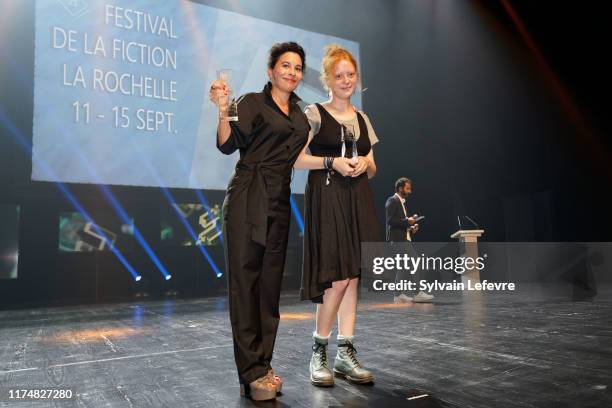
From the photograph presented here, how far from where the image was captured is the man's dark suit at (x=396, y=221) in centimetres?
464

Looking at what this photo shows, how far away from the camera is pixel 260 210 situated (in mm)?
1498

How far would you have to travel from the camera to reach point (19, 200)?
5867 millimetres

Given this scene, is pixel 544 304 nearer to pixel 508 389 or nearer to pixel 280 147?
pixel 508 389

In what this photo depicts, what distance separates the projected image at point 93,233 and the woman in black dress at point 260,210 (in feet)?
18.0

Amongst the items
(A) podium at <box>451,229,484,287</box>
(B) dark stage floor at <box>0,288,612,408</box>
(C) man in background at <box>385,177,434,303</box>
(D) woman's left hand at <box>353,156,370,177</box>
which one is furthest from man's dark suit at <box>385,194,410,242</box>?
→ (D) woman's left hand at <box>353,156,370,177</box>

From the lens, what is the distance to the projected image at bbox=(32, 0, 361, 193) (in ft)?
17.5

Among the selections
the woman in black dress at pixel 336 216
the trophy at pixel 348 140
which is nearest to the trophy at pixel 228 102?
the woman in black dress at pixel 336 216

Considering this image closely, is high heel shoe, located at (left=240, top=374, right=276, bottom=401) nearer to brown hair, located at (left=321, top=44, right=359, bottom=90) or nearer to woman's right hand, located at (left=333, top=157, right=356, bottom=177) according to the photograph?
woman's right hand, located at (left=333, top=157, right=356, bottom=177)

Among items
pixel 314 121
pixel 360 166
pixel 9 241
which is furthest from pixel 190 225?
pixel 360 166

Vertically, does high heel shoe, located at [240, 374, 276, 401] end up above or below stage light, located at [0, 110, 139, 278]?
below

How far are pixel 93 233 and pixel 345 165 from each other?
5.73m

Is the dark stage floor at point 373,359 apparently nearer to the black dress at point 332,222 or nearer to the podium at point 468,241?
the black dress at point 332,222

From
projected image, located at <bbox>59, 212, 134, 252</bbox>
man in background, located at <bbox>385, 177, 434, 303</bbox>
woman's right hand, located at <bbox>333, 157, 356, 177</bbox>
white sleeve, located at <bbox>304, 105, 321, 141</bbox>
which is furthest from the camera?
projected image, located at <bbox>59, 212, 134, 252</bbox>

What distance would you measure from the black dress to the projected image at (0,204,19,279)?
5.54 meters
